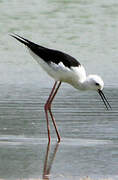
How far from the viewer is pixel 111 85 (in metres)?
12.9

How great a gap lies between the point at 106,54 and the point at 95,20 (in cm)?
308

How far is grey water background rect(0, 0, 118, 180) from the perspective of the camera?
8461 mm

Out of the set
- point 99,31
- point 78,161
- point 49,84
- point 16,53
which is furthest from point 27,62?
point 78,161

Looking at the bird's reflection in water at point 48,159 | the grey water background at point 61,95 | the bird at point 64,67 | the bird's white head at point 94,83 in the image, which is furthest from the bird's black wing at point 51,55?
the bird's reflection in water at point 48,159

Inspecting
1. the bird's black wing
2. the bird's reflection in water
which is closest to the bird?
the bird's black wing

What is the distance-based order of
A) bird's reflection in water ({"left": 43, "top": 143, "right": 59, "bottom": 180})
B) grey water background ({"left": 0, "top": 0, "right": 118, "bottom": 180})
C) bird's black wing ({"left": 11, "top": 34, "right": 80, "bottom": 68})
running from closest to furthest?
bird's reflection in water ({"left": 43, "top": 143, "right": 59, "bottom": 180})
grey water background ({"left": 0, "top": 0, "right": 118, "bottom": 180})
bird's black wing ({"left": 11, "top": 34, "right": 80, "bottom": 68})

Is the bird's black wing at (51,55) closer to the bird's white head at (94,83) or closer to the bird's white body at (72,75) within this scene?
the bird's white body at (72,75)

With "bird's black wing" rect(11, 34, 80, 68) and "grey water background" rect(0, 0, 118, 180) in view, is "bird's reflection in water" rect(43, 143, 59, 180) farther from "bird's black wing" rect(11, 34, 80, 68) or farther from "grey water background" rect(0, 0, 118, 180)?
"bird's black wing" rect(11, 34, 80, 68)

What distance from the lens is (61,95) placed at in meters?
12.3

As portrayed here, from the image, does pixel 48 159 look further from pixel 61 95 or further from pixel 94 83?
pixel 61 95

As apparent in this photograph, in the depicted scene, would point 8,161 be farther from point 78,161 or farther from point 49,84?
point 49,84

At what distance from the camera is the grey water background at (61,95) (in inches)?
333

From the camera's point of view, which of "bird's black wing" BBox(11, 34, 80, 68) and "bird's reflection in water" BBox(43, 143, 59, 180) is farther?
"bird's black wing" BBox(11, 34, 80, 68)

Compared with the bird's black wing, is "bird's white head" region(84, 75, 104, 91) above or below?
below
